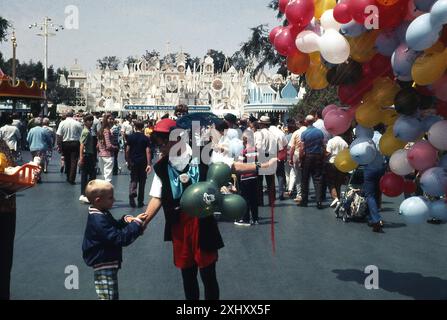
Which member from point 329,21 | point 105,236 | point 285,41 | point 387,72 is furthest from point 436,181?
point 105,236

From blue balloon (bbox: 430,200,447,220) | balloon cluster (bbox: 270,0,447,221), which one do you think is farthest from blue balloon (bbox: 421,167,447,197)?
blue balloon (bbox: 430,200,447,220)

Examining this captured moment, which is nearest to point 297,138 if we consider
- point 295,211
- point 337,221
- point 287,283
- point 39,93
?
point 295,211

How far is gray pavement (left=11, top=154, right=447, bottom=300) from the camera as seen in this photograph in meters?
5.64

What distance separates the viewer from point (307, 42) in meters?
5.20

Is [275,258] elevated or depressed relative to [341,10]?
depressed

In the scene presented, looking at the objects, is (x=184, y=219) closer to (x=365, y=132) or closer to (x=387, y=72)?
(x=365, y=132)

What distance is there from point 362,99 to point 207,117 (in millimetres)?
1890

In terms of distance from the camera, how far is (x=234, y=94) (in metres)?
61.3

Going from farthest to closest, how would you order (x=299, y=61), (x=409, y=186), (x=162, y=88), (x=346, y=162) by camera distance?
(x=162, y=88)
(x=346, y=162)
(x=299, y=61)
(x=409, y=186)

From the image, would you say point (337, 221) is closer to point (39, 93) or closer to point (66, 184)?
point (66, 184)

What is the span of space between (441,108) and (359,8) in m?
1.08

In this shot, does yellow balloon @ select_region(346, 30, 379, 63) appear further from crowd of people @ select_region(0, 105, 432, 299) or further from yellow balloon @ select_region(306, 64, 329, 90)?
crowd of people @ select_region(0, 105, 432, 299)

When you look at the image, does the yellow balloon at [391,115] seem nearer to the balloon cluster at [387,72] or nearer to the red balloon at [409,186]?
the balloon cluster at [387,72]

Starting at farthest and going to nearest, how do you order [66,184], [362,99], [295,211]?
[66,184], [295,211], [362,99]
